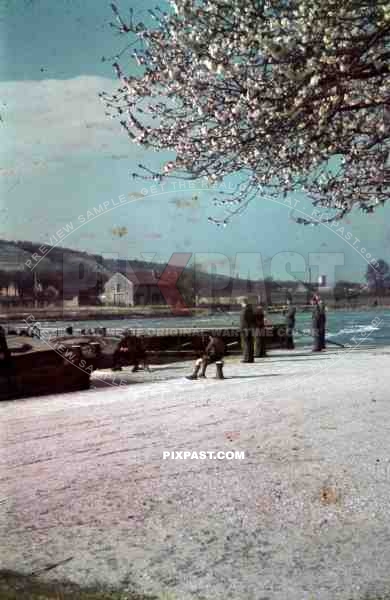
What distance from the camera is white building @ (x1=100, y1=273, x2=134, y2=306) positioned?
7.41 meters

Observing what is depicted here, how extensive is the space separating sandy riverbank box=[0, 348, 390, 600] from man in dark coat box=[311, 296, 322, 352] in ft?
4.47

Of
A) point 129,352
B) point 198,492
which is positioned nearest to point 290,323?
point 129,352

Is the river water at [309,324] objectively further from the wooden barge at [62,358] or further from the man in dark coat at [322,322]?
the wooden barge at [62,358]

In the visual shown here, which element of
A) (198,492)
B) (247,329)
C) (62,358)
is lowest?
(198,492)

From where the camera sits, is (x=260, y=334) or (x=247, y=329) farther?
(x=260, y=334)

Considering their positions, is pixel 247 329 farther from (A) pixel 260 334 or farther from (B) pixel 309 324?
(A) pixel 260 334

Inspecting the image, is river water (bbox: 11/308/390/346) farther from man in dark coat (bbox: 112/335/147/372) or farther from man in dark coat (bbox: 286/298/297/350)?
→ man in dark coat (bbox: 112/335/147/372)

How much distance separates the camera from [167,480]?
20.2 feet

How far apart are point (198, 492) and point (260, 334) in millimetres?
6734

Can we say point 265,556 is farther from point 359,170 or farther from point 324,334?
point 324,334

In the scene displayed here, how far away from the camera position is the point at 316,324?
11.9 meters

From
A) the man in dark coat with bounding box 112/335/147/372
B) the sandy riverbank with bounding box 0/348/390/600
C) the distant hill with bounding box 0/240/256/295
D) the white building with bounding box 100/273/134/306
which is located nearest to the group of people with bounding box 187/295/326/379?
the sandy riverbank with bounding box 0/348/390/600

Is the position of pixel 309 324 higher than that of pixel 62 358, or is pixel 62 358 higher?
pixel 309 324

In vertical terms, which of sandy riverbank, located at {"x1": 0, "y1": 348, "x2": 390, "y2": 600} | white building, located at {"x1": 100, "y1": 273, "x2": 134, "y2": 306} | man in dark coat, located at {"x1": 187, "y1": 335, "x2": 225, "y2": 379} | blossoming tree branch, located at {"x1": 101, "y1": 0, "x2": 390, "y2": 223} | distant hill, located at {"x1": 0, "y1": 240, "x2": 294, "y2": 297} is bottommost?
sandy riverbank, located at {"x1": 0, "y1": 348, "x2": 390, "y2": 600}
